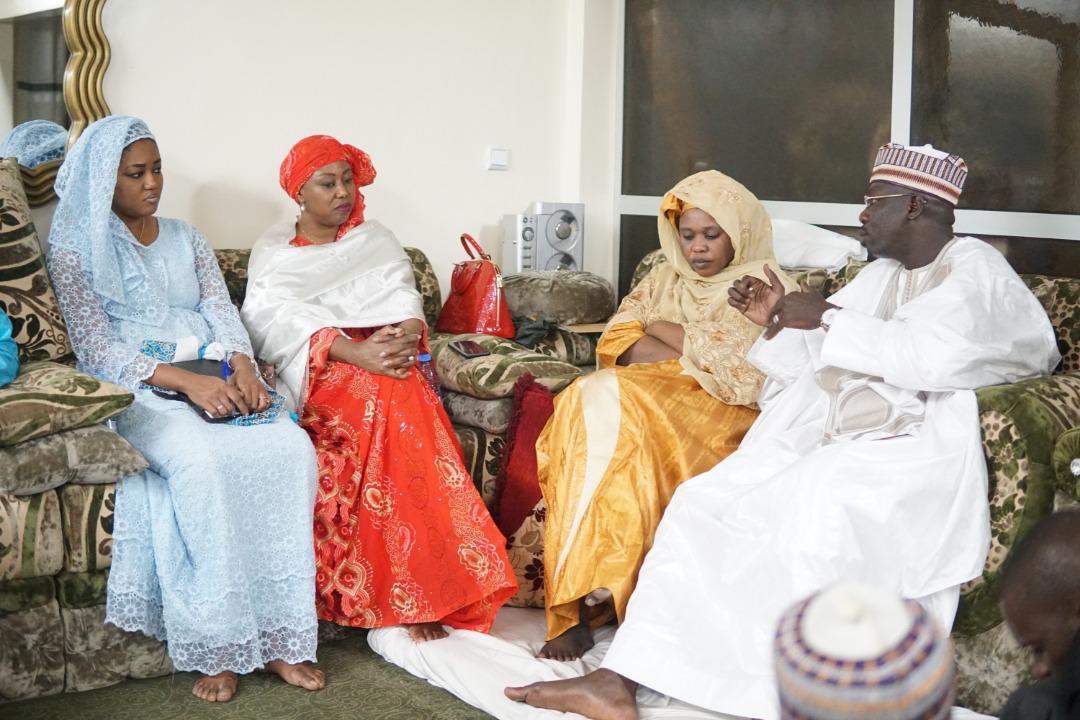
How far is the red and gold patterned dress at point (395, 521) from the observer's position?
2904mm

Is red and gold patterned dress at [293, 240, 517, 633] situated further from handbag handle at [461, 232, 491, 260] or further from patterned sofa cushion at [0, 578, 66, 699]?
handbag handle at [461, 232, 491, 260]

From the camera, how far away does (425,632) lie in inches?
114

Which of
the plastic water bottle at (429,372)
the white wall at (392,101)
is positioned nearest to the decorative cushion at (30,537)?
the plastic water bottle at (429,372)

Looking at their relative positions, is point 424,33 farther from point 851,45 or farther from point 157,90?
point 851,45

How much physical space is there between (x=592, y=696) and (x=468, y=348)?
1.38 m

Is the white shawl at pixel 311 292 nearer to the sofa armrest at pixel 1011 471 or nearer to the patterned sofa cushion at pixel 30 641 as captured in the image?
the patterned sofa cushion at pixel 30 641

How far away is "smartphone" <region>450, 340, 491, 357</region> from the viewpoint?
3.50m

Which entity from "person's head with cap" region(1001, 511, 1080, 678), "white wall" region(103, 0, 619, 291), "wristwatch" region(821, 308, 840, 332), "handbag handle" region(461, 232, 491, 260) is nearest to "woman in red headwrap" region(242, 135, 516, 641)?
"white wall" region(103, 0, 619, 291)

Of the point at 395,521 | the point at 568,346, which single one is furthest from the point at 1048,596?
the point at 568,346

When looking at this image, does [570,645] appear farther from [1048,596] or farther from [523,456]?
[1048,596]

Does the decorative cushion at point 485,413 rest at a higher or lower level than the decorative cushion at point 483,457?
higher

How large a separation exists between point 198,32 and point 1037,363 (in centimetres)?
286

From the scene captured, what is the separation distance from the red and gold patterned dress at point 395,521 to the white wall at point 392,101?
3.96 ft

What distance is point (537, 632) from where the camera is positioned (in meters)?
3.04
